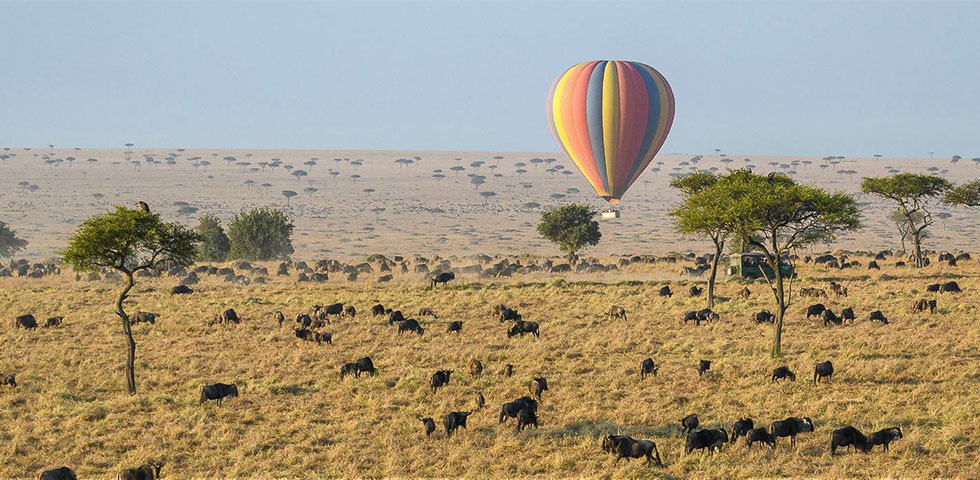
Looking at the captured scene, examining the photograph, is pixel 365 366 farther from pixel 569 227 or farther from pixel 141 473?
pixel 569 227

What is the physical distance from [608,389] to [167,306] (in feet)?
82.4

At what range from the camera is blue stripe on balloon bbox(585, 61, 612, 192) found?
54406mm

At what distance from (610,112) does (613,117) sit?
15.5 inches

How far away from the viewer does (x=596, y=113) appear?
54406mm

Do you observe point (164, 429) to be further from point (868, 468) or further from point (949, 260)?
point (949, 260)

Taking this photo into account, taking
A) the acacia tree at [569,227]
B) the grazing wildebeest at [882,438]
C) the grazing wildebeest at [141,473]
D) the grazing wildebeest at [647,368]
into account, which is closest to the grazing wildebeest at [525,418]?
the grazing wildebeest at [647,368]

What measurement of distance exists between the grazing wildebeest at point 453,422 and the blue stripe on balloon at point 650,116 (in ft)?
124

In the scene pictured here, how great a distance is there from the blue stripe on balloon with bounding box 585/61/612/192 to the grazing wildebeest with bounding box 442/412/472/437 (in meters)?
37.5

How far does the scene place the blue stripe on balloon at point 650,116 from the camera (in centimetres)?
5400

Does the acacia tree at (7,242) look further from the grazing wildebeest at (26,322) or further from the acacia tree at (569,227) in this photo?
the grazing wildebeest at (26,322)

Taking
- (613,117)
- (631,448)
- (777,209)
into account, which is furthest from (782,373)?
(613,117)

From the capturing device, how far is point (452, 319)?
36.4 metres

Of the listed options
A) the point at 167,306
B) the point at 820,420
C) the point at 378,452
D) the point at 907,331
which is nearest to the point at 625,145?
the point at 907,331

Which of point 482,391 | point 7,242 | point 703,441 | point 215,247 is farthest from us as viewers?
point 7,242
